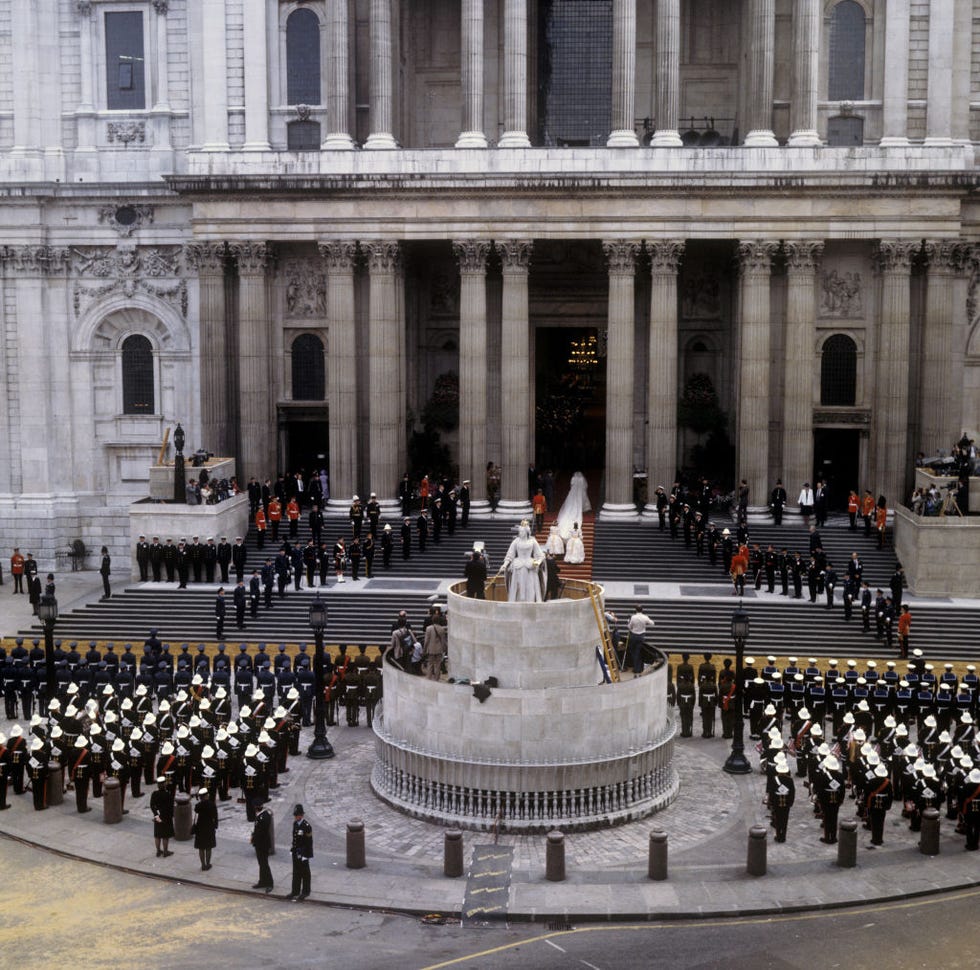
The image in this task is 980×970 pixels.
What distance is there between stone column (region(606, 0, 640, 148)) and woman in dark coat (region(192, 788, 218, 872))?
35449 millimetres

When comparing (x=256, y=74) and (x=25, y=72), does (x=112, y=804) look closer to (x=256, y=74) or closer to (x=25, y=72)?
(x=256, y=74)

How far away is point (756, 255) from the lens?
53.6 m

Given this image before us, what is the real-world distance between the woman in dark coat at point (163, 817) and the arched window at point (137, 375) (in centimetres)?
3569

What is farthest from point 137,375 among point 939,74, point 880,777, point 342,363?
point 880,777

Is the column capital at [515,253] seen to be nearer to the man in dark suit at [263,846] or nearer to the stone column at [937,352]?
the stone column at [937,352]

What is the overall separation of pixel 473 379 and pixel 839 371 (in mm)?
15106

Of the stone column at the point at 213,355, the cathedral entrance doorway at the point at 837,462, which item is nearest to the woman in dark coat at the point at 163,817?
the stone column at the point at 213,355

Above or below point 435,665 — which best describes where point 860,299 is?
above

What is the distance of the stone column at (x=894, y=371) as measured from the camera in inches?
2106

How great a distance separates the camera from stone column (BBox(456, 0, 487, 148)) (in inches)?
2133

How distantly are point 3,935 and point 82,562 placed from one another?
37508 mm

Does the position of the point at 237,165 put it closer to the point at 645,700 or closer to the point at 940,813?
the point at 645,700

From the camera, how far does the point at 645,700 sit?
95.8 feet

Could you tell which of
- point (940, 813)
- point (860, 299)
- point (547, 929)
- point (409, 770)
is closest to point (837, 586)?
point (860, 299)
